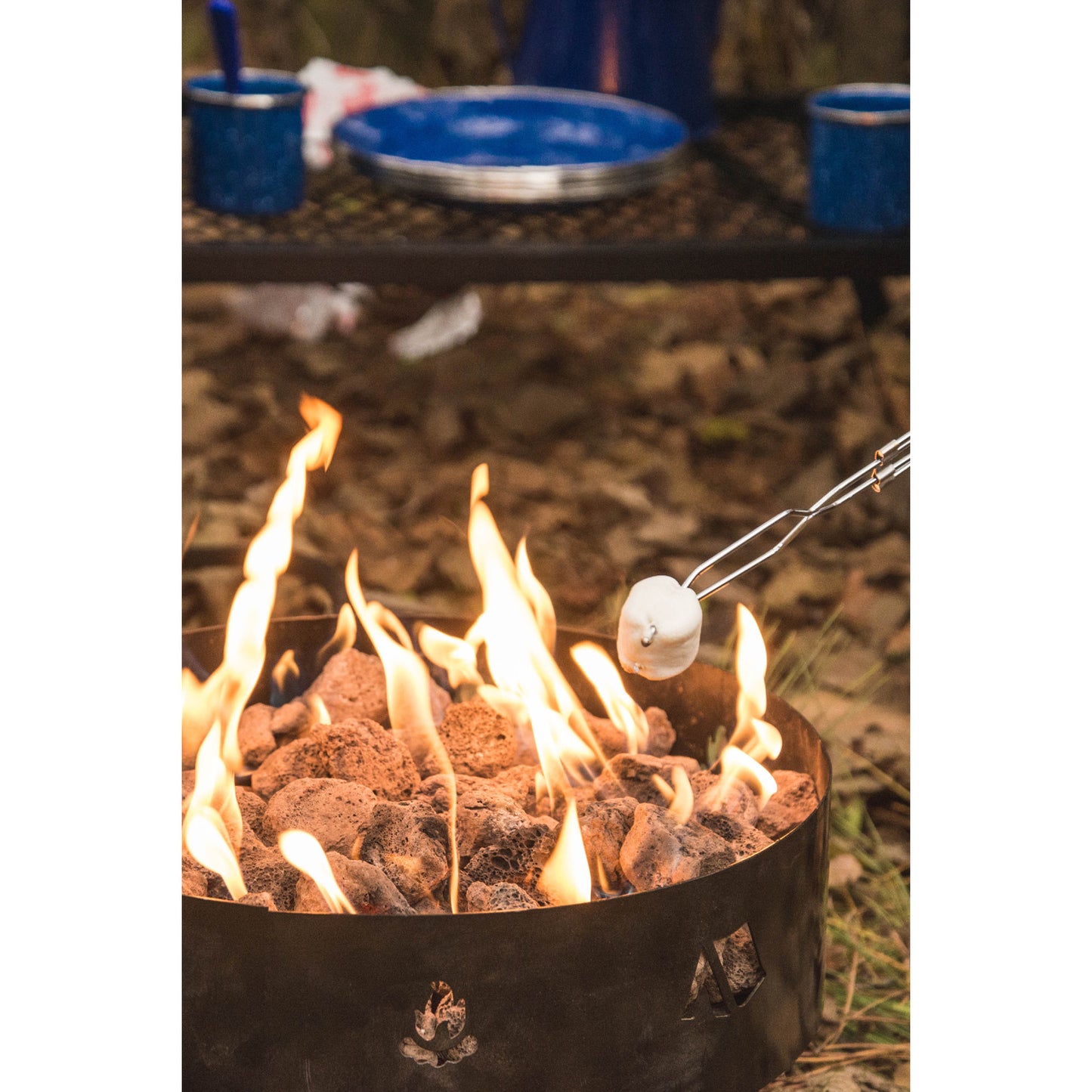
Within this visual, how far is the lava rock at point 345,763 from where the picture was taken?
107cm

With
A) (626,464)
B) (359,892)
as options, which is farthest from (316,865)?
(626,464)

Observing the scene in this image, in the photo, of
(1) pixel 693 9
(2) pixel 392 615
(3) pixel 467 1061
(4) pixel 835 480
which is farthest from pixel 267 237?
(3) pixel 467 1061

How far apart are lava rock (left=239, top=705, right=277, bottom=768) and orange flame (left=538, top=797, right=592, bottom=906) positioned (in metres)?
0.30

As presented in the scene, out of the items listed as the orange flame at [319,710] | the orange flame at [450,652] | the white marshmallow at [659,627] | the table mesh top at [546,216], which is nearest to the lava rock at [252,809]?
the orange flame at [319,710]

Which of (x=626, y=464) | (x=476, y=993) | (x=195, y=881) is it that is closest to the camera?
(x=476, y=993)

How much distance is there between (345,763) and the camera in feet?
3.51

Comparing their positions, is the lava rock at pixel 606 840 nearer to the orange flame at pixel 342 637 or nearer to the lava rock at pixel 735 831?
the lava rock at pixel 735 831

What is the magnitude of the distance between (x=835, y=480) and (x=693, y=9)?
700 mm

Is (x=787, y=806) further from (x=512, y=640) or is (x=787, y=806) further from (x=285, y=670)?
(x=285, y=670)

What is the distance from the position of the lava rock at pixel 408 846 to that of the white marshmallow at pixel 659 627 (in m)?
0.20

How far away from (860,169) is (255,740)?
1.00m
